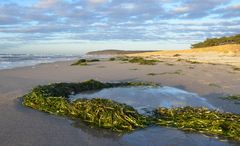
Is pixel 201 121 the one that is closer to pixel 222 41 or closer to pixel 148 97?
pixel 148 97

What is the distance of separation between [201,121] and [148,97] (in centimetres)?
214

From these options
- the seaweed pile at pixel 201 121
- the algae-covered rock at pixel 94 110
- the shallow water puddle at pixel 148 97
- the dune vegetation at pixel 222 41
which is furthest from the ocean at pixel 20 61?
the dune vegetation at pixel 222 41

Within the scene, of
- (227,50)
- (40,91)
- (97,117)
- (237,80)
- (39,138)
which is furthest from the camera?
(227,50)

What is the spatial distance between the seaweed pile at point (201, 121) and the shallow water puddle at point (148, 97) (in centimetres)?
53

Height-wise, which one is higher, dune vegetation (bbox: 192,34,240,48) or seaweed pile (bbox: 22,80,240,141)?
dune vegetation (bbox: 192,34,240,48)

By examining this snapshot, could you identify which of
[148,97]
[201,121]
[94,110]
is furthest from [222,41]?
[94,110]

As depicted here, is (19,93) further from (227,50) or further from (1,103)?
(227,50)

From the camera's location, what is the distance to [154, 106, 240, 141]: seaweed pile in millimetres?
4591

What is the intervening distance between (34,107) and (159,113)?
2021mm

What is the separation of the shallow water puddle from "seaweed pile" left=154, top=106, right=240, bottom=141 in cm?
53

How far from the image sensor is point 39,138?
14.0ft

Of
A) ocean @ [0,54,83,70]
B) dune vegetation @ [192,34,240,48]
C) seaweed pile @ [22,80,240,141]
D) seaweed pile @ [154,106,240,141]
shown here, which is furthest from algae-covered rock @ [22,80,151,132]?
dune vegetation @ [192,34,240,48]

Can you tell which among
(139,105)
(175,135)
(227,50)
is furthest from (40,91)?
(227,50)

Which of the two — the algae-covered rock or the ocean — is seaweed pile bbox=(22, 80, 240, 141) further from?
the ocean
